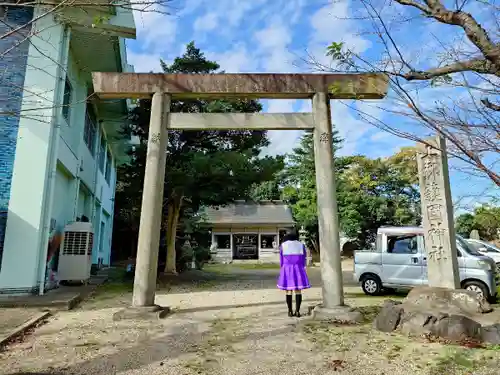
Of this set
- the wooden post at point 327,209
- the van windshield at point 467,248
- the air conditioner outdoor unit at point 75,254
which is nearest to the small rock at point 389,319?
the wooden post at point 327,209

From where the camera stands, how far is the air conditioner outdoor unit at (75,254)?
10648mm

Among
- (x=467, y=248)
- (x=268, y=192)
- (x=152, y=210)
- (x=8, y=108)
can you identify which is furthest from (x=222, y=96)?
(x=268, y=192)

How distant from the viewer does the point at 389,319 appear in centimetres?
584

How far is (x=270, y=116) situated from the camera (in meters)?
7.46

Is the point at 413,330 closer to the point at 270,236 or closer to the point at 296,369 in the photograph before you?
the point at 296,369

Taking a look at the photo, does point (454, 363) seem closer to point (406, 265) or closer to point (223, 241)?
point (406, 265)

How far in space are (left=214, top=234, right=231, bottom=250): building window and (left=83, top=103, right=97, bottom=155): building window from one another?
52.4 ft

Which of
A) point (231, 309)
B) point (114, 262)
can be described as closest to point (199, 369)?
point (231, 309)

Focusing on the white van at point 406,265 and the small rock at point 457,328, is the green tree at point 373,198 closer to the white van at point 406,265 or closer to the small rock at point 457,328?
the white van at point 406,265

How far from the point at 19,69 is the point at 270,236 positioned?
22.8 metres

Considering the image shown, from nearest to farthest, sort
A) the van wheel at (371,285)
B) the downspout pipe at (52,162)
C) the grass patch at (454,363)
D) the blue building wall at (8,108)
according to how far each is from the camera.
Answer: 1. the grass patch at (454,363)
2. the blue building wall at (8,108)
3. the downspout pipe at (52,162)
4. the van wheel at (371,285)

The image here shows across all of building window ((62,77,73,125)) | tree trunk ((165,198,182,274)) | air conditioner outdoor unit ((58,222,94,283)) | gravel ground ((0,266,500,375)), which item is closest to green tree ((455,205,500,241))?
tree trunk ((165,198,182,274))

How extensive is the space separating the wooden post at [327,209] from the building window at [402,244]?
3784 millimetres

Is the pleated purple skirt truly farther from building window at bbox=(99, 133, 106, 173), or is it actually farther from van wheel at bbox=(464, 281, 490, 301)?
building window at bbox=(99, 133, 106, 173)
